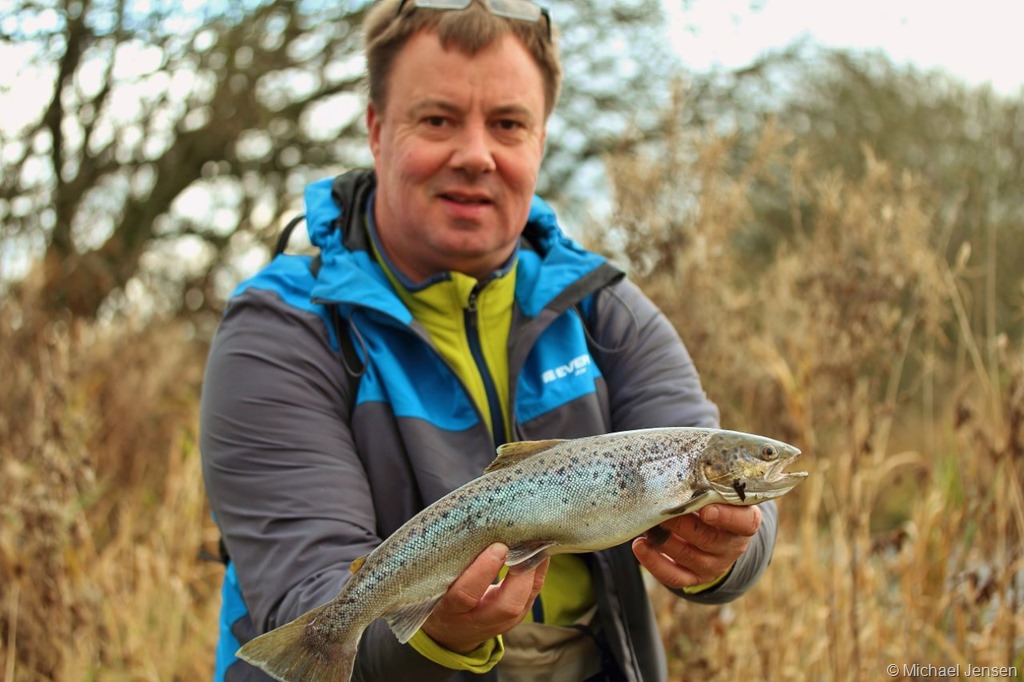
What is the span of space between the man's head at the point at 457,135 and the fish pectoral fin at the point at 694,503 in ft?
3.00

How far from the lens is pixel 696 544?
2.15m

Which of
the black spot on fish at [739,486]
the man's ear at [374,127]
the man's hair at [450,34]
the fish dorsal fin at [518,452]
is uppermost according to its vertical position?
the man's hair at [450,34]

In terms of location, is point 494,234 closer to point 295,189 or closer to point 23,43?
point 23,43

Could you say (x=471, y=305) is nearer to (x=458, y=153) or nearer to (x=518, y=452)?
(x=458, y=153)

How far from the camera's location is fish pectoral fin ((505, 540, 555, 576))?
6.54 feet

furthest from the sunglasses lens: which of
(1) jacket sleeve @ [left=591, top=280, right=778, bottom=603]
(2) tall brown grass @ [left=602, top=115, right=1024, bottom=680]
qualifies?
(2) tall brown grass @ [left=602, top=115, right=1024, bottom=680]

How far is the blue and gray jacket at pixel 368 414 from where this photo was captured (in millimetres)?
2248

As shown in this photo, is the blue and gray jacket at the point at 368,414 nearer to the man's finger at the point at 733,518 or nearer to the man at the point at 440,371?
the man at the point at 440,371

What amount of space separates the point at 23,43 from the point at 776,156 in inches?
236

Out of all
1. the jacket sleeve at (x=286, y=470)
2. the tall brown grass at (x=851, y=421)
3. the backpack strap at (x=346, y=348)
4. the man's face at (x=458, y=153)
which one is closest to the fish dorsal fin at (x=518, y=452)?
the jacket sleeve at (x=286, y=470)

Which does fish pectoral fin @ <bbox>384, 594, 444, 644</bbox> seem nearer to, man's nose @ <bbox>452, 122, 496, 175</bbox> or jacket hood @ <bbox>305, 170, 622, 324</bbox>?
jacket hood @ <bbox>305, 170, 622, 324</bbox>

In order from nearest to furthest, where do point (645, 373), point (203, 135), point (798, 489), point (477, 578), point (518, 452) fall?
point (477, 578), point (518, 452), point (645, 373), point (798, 489), point (203, 135)

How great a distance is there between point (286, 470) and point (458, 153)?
0.90 meters

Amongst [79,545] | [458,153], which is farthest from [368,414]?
[79,545]
